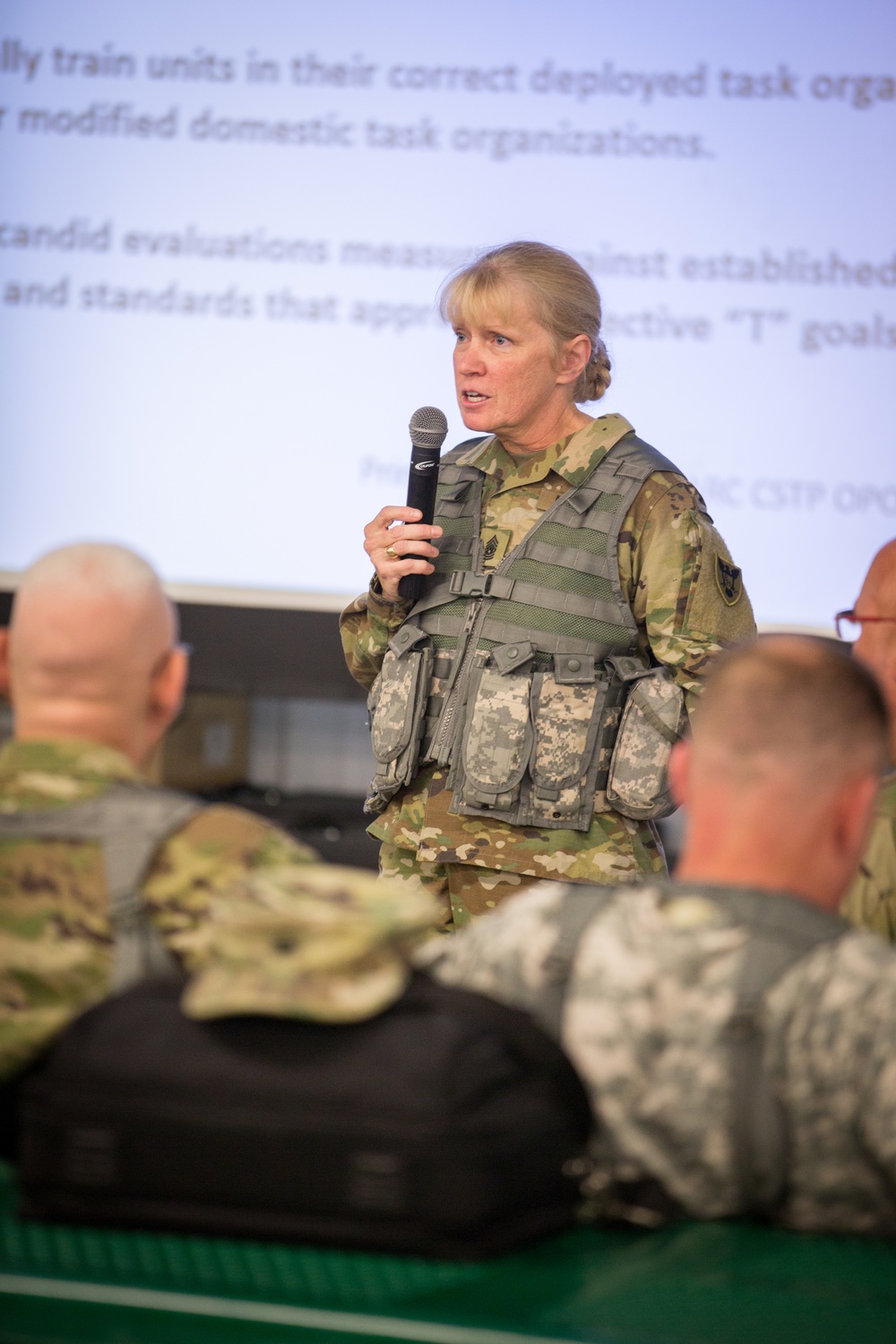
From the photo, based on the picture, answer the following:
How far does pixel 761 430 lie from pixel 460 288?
78.3 inches

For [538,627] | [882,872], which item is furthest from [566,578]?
[882,872]

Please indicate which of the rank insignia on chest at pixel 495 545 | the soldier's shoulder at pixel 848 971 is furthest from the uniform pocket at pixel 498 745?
the soldier's shoulder at pixel 848 971

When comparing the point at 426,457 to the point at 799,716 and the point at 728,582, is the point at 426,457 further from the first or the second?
the point at 799,716

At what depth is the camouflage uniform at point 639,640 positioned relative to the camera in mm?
2361

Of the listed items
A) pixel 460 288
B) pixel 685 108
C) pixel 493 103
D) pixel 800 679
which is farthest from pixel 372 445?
pixel 800 679

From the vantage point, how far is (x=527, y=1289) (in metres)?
1.11

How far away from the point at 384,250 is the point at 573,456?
2.18 metres

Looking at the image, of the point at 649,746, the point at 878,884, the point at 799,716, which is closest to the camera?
the point at 799,716

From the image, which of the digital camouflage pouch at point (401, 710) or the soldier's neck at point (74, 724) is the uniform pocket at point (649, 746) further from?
the soldier's neck at point (74, 724)

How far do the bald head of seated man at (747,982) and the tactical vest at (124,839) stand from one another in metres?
0.32

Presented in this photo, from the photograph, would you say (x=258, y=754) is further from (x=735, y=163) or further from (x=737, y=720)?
(x=737, y=720)

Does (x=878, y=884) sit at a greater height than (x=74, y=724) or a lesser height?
lesser

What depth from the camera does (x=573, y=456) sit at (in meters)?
2.50

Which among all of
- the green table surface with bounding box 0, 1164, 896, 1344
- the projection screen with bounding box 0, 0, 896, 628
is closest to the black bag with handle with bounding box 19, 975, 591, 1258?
the green table surface with bounding box 0, 1164, 896, 1344
